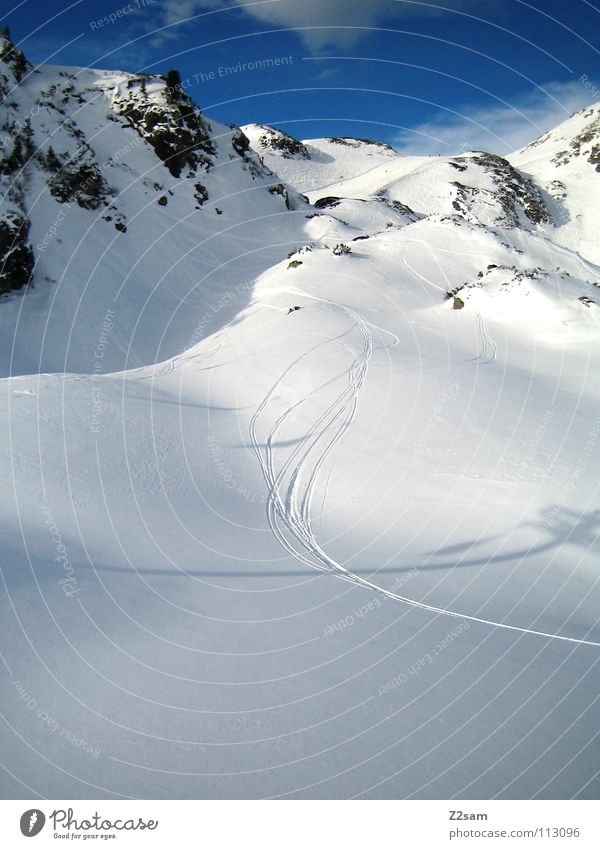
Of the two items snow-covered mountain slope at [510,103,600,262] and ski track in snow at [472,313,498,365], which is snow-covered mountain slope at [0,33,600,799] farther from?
snow-covered mountain slope at [510,103,600,262]

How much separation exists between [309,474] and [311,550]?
9.82 feet

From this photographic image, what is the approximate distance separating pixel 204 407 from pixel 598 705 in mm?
10108

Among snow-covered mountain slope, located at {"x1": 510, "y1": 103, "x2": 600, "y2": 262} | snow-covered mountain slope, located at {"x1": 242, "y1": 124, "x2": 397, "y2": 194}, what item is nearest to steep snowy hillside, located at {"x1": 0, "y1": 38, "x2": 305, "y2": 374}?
snow-covered mountain slope, located at {"x1": 242, "y1": 124, "x2": 397, "y2": 194}

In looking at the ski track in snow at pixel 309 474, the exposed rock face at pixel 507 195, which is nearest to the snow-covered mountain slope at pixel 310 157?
the exposed rock face at pixel 507 195

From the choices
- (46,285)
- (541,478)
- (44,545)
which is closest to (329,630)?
(44,545)

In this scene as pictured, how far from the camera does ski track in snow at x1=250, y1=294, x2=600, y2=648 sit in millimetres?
6445

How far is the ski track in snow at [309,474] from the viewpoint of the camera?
6.45 m

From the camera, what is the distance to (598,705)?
475cm

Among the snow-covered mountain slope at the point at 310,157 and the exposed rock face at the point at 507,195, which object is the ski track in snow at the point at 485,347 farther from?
the snow-covered mountain slope at the point at 310,157

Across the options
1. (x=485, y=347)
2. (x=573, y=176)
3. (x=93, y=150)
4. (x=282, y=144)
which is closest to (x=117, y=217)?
(x=93, y=150)

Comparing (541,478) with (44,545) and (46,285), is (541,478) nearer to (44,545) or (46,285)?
(44,545)

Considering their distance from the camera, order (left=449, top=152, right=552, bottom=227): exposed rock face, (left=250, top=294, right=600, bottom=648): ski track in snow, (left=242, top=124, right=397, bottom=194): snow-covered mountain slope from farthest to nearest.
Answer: (left=242, top=124, right=397, bottom=194): snow-covered mountain slope
(left=449, top=152, right=552, bottom=227): exposed rock face
(left=250, top=294, right=600, bottom=648): ski track in snow

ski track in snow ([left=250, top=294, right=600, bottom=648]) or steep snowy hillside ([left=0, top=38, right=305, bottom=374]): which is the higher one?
steep snowy hillside ([left=0, top=38, right=305, bottom=374])

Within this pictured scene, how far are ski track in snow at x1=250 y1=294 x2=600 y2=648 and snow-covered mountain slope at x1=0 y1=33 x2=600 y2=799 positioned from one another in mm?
68
